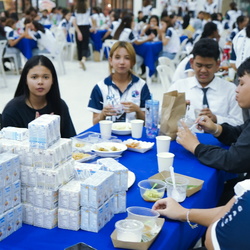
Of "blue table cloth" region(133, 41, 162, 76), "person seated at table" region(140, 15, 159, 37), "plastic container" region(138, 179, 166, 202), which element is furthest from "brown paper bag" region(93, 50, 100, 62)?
"plastic container" region(138, 179, 166, 202)

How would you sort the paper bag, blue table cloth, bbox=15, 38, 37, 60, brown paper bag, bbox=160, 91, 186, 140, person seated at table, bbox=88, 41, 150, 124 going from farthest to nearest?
the paper bag → blue table cloth, bbox=15, 38, 37, 60 → person seated at table, bbox=88, 41, 150, 124 → brown paper bag, bbox=160, 91, 186, 140

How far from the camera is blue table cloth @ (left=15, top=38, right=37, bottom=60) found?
7.97 m

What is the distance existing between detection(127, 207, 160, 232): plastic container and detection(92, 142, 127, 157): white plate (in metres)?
0.69

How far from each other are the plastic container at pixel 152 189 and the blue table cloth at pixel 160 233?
0.08ft

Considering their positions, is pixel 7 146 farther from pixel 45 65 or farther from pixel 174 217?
pixel 45 65

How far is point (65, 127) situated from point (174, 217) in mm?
1368

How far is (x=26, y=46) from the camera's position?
26.3 ft

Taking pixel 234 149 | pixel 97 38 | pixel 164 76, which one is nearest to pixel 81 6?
pixel 97 38

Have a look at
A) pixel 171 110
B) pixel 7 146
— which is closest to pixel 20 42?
pixel 171 110

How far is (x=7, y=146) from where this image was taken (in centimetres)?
140

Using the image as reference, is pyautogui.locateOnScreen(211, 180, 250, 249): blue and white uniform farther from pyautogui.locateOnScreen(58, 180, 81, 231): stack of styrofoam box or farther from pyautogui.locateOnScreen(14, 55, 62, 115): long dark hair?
pyautogui.locateOnScreen(14, 55, 62, 115): long dark hair

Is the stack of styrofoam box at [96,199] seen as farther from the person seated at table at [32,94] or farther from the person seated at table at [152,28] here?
the person seated at table at [152,28]

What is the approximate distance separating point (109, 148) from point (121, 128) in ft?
1.43

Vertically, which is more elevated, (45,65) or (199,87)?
(45,65)
